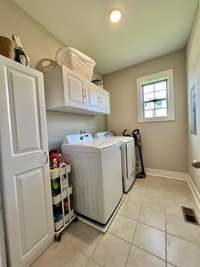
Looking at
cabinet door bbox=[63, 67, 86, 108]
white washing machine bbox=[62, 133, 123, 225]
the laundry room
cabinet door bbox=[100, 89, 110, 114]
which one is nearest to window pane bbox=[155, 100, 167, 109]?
the laundry room

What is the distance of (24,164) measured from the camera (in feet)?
3.62

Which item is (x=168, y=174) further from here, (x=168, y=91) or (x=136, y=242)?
(x=136, y=242)

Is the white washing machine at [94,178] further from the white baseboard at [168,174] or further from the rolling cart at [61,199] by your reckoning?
the white baseboard at [168,174]

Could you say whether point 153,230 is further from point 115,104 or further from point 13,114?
point 115,104

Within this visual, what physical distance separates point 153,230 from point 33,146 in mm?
1603

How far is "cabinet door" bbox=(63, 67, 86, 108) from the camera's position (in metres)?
1.62

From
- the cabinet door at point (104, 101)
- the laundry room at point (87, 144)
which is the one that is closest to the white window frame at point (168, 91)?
the laundry room at point (87, 144)

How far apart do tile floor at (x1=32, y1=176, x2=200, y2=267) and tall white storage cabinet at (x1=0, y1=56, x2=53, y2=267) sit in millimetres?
262

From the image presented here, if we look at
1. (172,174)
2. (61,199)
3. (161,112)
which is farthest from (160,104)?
(61,199)

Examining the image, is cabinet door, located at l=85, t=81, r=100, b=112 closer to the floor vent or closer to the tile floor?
the tile floor

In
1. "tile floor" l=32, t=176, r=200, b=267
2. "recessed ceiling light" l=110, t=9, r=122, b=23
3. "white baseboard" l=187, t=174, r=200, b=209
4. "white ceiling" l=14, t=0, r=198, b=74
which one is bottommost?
"tile floor" l=32, t=176, r=200, b=267

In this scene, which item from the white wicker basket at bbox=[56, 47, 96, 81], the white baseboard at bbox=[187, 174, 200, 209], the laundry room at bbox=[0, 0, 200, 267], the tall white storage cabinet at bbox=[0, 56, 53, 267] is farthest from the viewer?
the white baseboard at bbox=[187, 174, 200, 209]

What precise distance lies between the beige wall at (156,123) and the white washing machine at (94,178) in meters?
1.54

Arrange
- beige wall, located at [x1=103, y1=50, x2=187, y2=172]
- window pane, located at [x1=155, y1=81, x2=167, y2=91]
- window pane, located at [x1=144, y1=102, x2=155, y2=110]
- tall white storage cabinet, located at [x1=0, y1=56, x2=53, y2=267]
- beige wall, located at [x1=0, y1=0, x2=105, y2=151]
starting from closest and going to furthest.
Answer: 1. tall white storage cabinet, located at [x1=0, y1=56, x2=53, y2=267]
2. beige wall, located at [x1=0, y1=0, x2=105, y2=151]
3. beige wall, located at [x1=103, y1=50, x2=187, y2=172]
4. window pane, located at [x1=155, y1=81, x2=167, y2=91]
5. window pane, located at [x1=144, y1=102, x2=155, y2=110]
